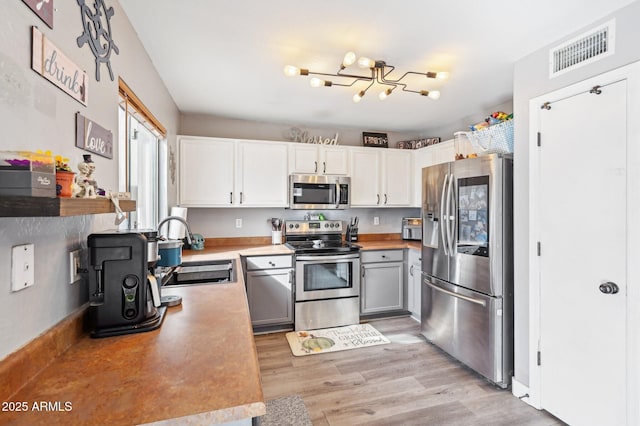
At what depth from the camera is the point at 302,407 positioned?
2.05 metres

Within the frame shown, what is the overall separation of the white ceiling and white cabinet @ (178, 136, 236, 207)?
0.54 m

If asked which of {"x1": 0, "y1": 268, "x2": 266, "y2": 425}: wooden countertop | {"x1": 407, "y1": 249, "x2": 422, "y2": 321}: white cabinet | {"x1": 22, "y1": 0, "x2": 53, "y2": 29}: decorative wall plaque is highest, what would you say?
{"x1": 22, "y1": 0, "x2": 53, "y2": 29}: decorative wall plaque

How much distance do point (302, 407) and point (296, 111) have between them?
2756 mm

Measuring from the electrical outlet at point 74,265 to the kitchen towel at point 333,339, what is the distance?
2.08 m

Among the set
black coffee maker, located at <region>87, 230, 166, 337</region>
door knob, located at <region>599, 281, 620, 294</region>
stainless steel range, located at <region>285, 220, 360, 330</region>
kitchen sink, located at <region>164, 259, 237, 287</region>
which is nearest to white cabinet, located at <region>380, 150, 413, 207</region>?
stainless steel range, located at <region>285, 220, 360, 330</region>

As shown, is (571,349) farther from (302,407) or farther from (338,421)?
(302,407)

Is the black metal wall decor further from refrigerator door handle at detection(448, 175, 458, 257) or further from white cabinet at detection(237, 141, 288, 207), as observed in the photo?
refrigerator door handle at detection(448, 175, 458, 257)

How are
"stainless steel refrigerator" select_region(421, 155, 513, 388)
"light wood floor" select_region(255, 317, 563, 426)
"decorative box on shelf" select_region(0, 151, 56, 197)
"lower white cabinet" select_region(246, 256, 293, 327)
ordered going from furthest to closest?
"lower white cabinet" select_region(246, 256, 293, 327) < "stainless steel refrigerator" select_region(421, 155, 513, 388) < "light wood floor" select_region(255, 317, 563, 426) < "decorative box on shelf" select_region(0, 151, 56, 197)

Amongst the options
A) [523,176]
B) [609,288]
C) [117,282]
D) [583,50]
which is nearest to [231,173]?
[117,282]

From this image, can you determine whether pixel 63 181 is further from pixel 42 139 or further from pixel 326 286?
pixel 326 286

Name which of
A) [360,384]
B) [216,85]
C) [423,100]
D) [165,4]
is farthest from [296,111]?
[360,384]

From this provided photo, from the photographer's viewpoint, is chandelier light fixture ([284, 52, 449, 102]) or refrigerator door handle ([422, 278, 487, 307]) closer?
chandelier light fixture ([284, 52, 449, 102])

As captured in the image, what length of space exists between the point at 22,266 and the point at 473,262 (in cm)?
262

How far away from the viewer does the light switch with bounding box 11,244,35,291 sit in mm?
809
